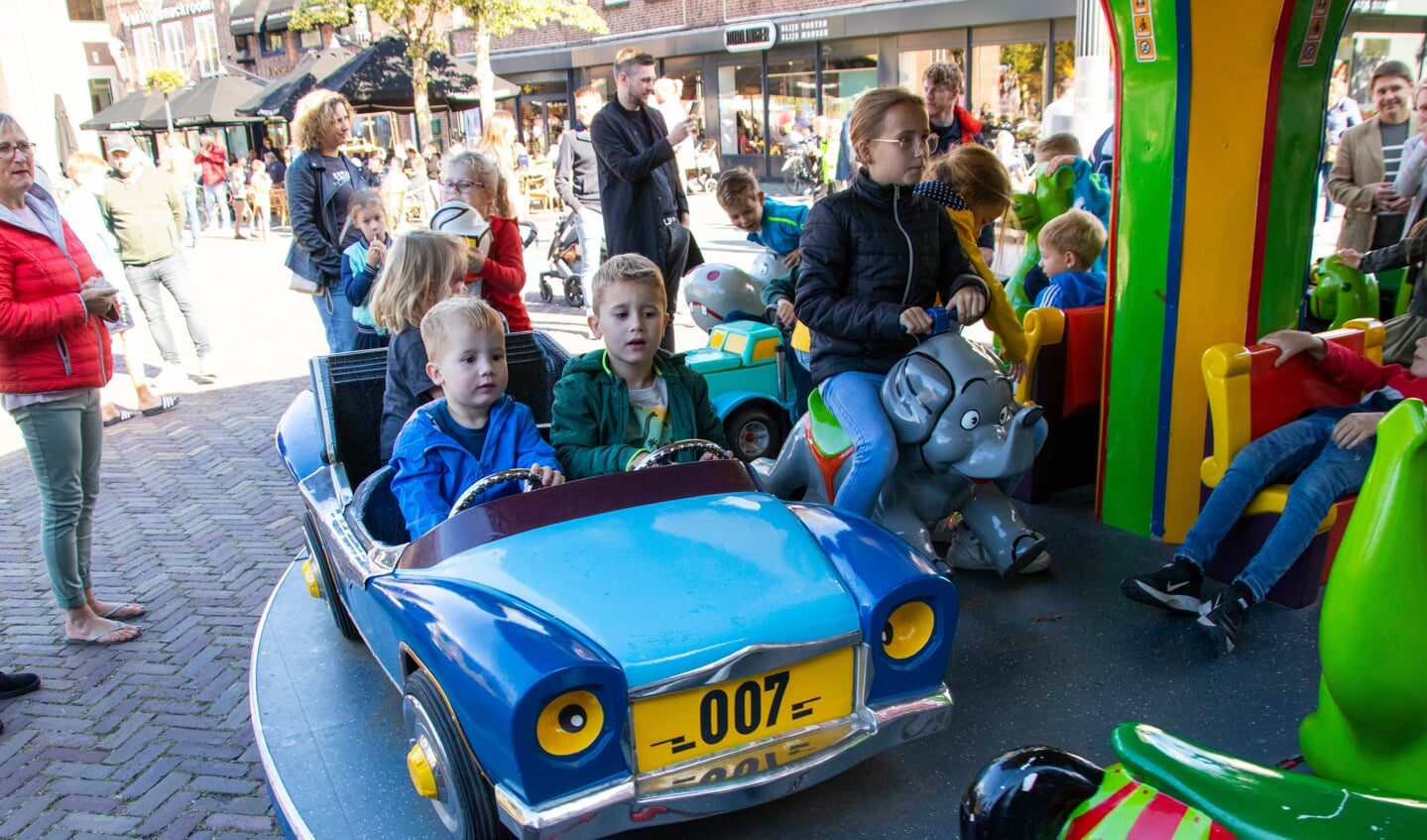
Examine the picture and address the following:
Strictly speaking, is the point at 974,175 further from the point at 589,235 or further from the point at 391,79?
the point at 391,79

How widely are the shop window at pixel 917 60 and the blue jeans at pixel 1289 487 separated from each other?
19.8 meters

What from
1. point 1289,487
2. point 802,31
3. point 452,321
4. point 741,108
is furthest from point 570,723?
point 741,108

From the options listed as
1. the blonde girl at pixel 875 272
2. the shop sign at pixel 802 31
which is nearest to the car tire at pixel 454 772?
the blonde girl at pixel 875 272

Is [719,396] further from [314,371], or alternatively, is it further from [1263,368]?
[1263,368]

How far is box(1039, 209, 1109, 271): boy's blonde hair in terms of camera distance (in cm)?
474

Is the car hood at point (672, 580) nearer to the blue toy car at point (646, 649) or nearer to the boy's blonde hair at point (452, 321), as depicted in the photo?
the blue toy car at point (646, 649)

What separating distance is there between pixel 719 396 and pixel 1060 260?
1.86m

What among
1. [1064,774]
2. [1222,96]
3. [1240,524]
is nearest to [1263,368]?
[1240,524]


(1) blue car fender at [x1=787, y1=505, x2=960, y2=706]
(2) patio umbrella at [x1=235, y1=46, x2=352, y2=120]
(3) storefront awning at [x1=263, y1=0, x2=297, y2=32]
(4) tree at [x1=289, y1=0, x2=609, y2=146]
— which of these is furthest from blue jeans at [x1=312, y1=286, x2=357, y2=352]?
(3) storefront awning at [x1=263, y1=0, x2=297, y2=32]

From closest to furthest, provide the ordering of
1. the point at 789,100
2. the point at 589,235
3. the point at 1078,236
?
the point at 1078,236
the point at 589,235
the point at 789,100

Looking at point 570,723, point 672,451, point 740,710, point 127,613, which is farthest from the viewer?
point 127,613

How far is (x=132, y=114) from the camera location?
28.2 m

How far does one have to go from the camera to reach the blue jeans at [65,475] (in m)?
3.64

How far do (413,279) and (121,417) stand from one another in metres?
4.83
